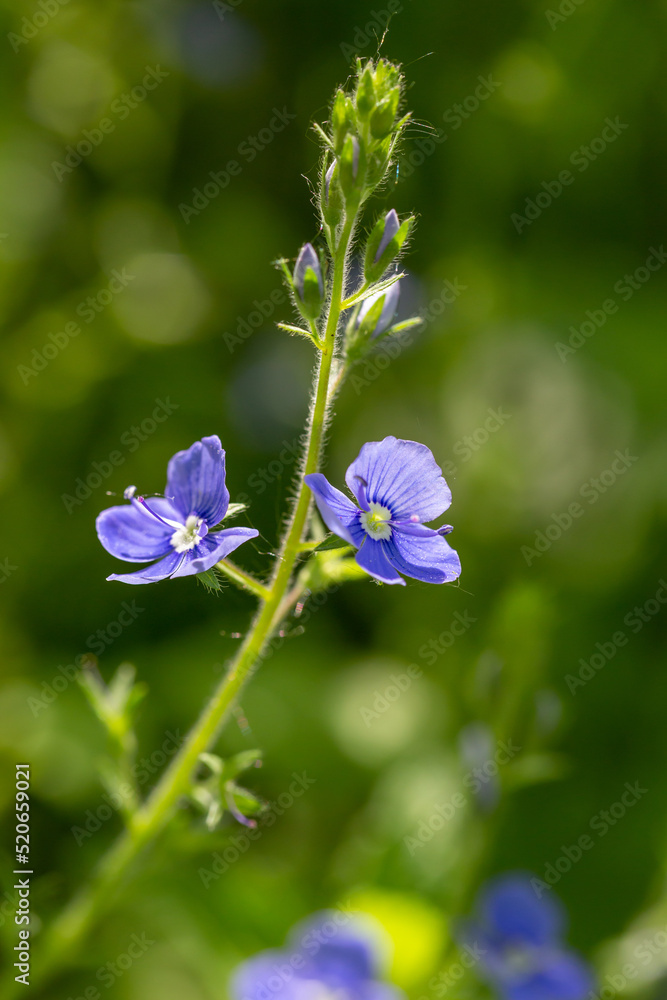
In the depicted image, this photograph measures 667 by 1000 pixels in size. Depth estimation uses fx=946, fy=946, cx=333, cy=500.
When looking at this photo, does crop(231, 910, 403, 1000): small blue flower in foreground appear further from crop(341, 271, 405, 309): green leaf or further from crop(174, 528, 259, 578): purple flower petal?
crop(341, 271, 405, 309): green leaf

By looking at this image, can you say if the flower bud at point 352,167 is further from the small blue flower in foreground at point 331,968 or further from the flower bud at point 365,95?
the small blue flower in foreground at point 331,968

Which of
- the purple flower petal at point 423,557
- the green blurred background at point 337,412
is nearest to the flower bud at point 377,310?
the purple flower petal at point 423,557

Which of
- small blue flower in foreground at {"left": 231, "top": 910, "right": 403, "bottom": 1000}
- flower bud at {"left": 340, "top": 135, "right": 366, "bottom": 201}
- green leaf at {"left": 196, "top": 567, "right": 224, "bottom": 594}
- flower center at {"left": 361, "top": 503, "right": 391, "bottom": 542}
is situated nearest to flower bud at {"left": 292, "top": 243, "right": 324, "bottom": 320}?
flower bud at {"left": 340, "top": 135, "right": 366, "bottom": 201}

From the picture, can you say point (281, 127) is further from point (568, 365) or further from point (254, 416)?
A: point (568, 365)

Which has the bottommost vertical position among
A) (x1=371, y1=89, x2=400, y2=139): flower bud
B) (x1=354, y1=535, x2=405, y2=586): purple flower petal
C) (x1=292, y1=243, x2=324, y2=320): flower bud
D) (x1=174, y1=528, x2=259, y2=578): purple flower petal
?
(x1=174, y1=528, x2=259, y2=578): purple flower petal

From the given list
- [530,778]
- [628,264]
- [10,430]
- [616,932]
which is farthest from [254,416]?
[616,932]
